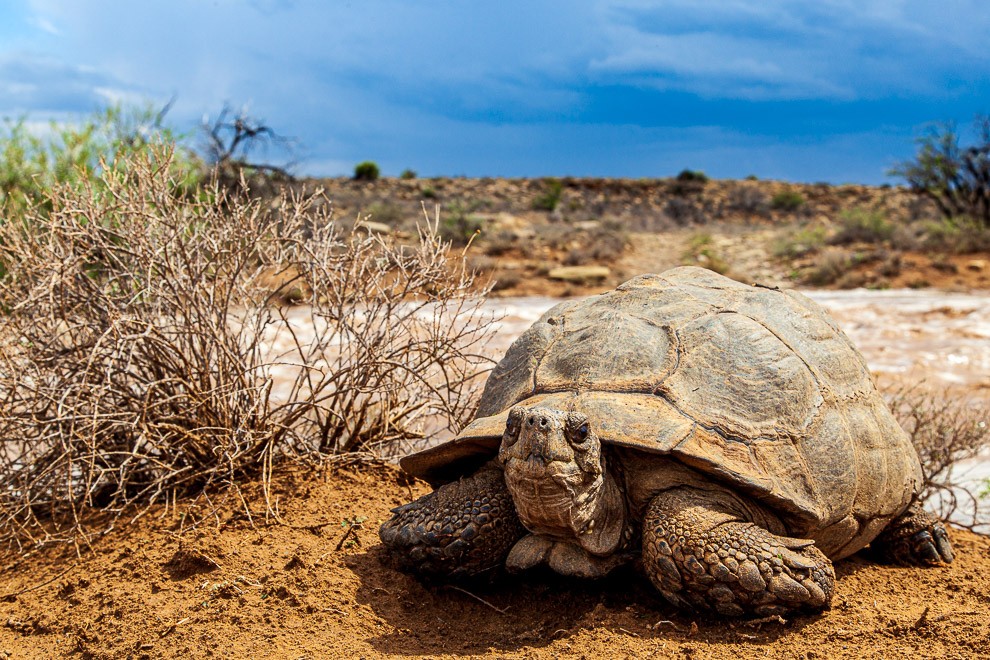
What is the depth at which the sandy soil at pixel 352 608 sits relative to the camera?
3.26 meters

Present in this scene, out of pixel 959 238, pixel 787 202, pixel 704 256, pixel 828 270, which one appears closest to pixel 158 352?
pixel 828 270

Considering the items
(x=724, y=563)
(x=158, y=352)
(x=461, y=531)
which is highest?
(x=158, y=352)

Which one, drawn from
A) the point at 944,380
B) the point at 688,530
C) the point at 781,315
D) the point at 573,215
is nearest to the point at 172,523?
the point at 688,530

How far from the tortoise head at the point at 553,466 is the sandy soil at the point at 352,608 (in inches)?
18.2

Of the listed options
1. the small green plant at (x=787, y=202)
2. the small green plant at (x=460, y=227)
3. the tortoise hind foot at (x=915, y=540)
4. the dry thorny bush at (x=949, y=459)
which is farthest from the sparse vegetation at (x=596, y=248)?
the small green plant at (x=787, y=202)

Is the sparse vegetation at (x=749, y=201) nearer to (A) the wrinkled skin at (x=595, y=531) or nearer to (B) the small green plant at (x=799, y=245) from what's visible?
(B) the small green plant at (x=799, y=245)

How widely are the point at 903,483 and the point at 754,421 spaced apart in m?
1.20

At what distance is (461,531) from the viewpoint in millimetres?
3594

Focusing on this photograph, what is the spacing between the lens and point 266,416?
4730 millimetres

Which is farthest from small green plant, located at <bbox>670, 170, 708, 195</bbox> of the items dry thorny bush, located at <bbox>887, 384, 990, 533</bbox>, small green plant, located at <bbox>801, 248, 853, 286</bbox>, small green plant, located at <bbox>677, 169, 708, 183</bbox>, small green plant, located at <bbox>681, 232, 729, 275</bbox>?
dry thorny bush, located at <bbox>887, 384, 990, 533</bbox>

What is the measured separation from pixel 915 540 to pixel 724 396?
5.72 feet

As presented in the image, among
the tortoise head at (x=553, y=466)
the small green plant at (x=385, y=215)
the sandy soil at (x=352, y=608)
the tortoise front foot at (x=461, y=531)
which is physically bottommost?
the sandy soil at (x=352, y=608)

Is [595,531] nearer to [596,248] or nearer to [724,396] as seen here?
[724,396]

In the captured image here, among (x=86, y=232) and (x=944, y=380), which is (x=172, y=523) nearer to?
(x=86, y=232)
